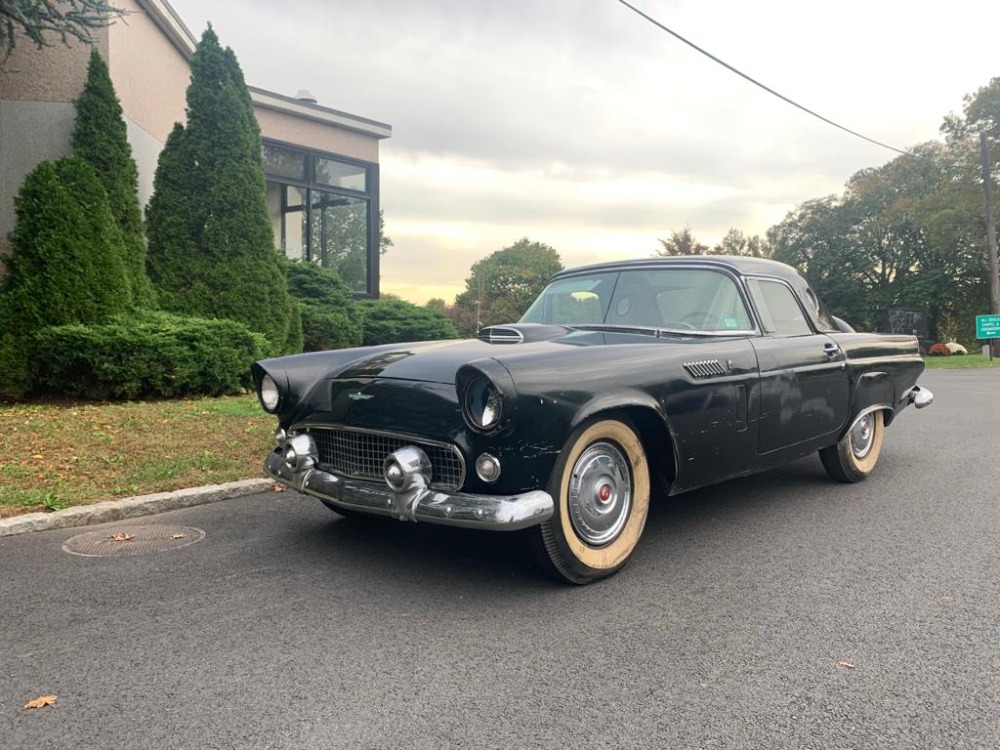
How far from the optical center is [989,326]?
24.8 m

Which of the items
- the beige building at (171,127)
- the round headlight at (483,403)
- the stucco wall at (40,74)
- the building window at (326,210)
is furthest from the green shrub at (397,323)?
the round headlight at (483,403)

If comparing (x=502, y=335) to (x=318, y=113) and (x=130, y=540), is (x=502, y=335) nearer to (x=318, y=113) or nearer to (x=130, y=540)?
(x=130, y=540)

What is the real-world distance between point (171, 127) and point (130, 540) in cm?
1049

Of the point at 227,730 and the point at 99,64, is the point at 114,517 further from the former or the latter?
the point at 99,64

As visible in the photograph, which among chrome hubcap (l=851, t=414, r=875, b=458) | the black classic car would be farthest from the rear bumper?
the black classic car

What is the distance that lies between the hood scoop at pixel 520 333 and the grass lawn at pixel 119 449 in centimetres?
226

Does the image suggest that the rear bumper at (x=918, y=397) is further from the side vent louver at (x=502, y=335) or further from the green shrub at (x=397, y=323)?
the green shrub at (x=397, y=323)

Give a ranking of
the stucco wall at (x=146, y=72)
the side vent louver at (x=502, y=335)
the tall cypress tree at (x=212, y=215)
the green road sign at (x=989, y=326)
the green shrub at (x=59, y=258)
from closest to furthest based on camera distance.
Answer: the side vent louver at (x=502, y=335)
the green shrub at (x=59, y=258)
the tall cypress tree at (x=212, y=215)
the stucco wall at (x=146, y=72)
the green road sign at (x=989, y=326)

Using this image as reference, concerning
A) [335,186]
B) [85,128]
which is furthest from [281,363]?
[335,186]

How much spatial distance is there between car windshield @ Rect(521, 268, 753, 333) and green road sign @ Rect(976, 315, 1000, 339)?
24734 millimetres

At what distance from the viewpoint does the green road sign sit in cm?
2469

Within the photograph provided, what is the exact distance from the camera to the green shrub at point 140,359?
26.5 feet

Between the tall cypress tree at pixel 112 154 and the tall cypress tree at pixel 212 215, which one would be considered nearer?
the tall cypress tree at pixel 112 154

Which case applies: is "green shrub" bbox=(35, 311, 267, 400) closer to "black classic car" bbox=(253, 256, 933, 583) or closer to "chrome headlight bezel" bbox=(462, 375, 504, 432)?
"black classic car" bbox=(253, 256, 933, 583)
